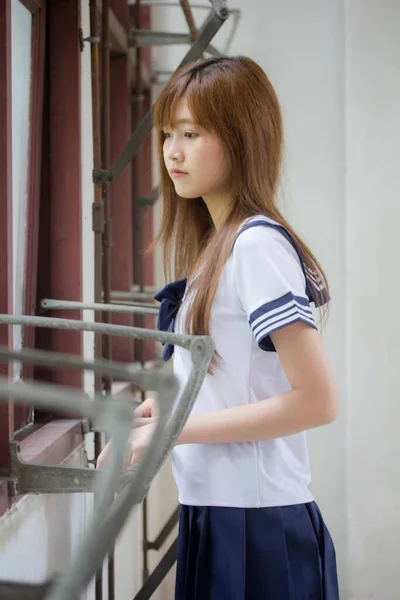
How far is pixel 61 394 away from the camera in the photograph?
40cm

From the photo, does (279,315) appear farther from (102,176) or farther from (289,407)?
(102,176)

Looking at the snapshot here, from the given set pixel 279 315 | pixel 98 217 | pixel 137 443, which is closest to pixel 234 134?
pixel 279 315

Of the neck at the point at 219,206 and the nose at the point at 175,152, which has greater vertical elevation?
the nose at the point at 175,152

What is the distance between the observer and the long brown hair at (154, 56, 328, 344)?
2.72ft

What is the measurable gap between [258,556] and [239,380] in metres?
0.24

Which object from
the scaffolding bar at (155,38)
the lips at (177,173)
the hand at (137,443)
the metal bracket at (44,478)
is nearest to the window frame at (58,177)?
the metal bracket at (44,478)

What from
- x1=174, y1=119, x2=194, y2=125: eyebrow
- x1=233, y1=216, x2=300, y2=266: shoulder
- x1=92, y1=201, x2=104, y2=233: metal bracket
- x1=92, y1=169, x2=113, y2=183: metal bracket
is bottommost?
x1=233, y1=216, x2=300, y2=266: shoulder

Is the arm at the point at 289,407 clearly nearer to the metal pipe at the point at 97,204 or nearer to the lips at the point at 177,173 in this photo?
the lips at the point at 177,173

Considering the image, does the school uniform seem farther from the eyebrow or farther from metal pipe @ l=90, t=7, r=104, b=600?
metal pipe @ l=90, t=7, r=104, b=600

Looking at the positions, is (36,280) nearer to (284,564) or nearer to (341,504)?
(284,564)

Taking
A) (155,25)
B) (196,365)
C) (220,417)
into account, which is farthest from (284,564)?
(155,25)

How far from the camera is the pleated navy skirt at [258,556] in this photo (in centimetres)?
84

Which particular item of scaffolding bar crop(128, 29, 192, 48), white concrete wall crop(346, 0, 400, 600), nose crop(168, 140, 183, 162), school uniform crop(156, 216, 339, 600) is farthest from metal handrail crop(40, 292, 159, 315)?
white concrete wall crop(346, 0, 400, 600)

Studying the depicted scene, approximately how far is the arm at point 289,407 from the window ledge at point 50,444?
397 millimetres
